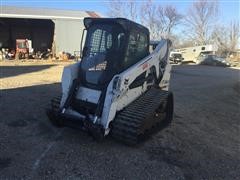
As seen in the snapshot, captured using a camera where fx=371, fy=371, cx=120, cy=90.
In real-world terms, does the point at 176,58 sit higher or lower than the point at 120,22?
lower

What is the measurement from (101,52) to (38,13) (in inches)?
1272

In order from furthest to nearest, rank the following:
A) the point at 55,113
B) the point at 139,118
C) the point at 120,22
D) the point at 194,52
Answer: the point at 194,52 → the point at 55,113 → the point at 120,22 → the point at 139,118

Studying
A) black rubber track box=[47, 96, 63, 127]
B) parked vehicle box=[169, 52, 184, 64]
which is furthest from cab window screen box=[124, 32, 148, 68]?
parked vehicle box=[169, 52, 184, 64]

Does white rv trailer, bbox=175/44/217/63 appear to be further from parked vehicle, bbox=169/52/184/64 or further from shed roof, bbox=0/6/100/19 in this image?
shed roof, bbox=0/6/100/19

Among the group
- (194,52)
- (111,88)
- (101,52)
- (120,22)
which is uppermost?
(194,52)

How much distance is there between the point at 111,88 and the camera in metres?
7.09

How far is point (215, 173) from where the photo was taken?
21.3 ft

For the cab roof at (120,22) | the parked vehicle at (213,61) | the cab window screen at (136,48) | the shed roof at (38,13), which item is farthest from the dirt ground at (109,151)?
the parked vehicle at (213,61)

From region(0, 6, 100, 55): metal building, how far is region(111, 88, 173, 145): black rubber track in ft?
95.3

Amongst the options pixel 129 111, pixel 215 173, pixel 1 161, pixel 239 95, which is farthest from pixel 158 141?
pixel 239 95

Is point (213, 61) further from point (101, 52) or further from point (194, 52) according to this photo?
point (101, 52)

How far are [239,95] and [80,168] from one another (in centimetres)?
1210

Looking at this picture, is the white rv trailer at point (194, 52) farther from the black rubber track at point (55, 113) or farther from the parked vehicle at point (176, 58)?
the black rubber track at point (55, 113)

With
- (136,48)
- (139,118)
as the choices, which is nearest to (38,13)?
(136,48)
